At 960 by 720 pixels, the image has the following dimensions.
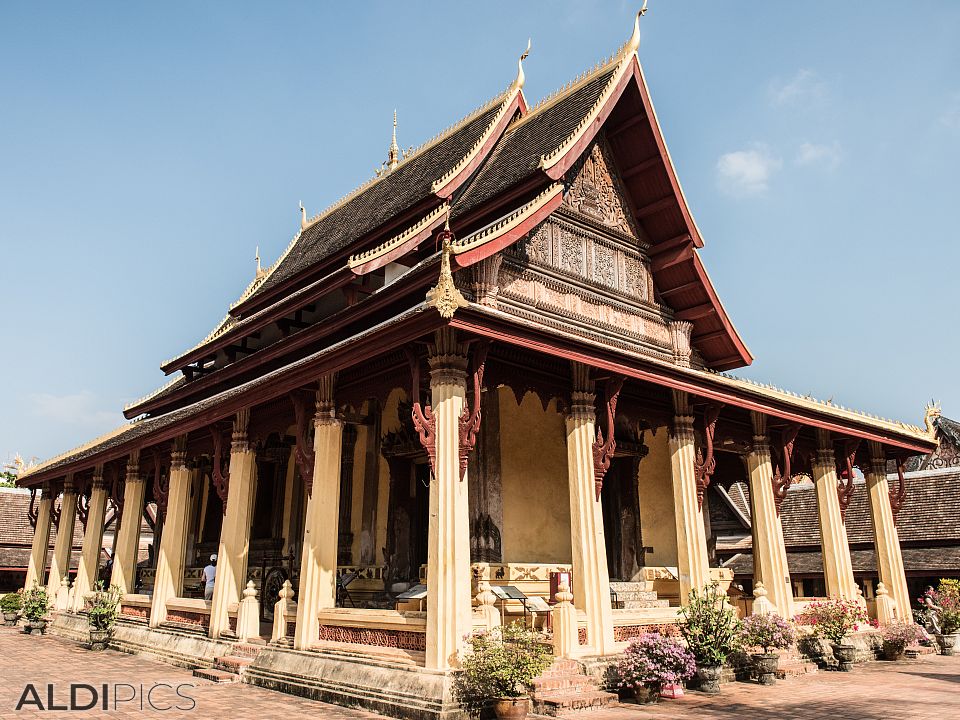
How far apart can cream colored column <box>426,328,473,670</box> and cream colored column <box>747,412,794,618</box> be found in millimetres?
6292

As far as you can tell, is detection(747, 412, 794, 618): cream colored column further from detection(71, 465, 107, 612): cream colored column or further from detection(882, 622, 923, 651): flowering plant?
detection(71, 465, 107, 612): cream colored column

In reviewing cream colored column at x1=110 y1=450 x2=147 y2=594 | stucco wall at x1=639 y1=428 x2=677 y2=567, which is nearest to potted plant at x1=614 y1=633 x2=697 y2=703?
stucco wall at x1=639 y1=428 x2=677 y2=567

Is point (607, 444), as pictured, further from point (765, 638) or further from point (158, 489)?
point (158, 489)

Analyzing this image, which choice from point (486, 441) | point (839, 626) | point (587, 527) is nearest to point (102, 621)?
point (486, 441)

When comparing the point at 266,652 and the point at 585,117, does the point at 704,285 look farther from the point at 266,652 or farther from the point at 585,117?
the point at 266,652

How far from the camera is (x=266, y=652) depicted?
10.8m

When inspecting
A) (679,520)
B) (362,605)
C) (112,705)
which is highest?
(679,520)

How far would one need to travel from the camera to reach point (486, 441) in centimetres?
1230

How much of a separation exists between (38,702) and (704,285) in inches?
485

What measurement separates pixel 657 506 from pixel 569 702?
25.5 ft

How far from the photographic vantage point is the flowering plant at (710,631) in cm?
984

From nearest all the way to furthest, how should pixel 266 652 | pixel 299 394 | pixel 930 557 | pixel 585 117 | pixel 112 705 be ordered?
pixel 112 705 < pixel 266 652 < pixel 299 394 < pixel 585 117 < pixel 930 557

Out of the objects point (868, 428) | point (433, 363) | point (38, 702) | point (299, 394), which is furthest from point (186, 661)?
point (868, 428)

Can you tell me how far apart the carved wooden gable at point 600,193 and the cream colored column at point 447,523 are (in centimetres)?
562
